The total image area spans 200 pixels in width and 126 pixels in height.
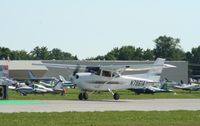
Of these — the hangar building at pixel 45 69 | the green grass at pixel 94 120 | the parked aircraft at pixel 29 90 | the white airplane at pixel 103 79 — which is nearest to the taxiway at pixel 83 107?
the green grass at pixel 94 120

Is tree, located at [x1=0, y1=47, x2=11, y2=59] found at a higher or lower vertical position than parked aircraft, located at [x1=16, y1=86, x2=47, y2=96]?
higher

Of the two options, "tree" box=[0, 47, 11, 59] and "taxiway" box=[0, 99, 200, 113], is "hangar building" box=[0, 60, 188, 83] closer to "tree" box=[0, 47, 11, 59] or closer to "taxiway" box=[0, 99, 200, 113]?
"tree" box=[0, 47, 11, 59]

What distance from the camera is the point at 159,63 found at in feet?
176

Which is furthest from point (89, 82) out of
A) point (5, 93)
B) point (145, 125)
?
point (145, 125)

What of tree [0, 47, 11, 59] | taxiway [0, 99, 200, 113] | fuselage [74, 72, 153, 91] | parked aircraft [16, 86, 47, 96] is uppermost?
tree [0, 47, 11, 59]

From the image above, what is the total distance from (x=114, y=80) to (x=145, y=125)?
27.8 m

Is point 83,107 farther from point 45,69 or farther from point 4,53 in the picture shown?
point 4,53

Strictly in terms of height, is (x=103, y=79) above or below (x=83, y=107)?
above

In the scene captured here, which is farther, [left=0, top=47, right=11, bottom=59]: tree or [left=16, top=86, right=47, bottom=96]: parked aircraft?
[left=0, top=47, right=11, bottom=59]: tree

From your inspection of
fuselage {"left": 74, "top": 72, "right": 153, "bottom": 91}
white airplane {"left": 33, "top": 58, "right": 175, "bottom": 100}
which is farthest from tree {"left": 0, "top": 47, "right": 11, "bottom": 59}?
fuselage {"left": 74, "top": 72, "right": 153, "bottom": 91}

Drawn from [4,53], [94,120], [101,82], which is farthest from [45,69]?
[94,120]

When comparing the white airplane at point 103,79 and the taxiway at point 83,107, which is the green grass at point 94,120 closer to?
the taxiway at point 83,107

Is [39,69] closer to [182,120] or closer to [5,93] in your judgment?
[5,93]

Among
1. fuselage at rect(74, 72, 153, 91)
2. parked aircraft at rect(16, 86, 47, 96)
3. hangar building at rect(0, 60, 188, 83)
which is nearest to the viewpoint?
fuselage at rect(74, 72, 153, 91)
